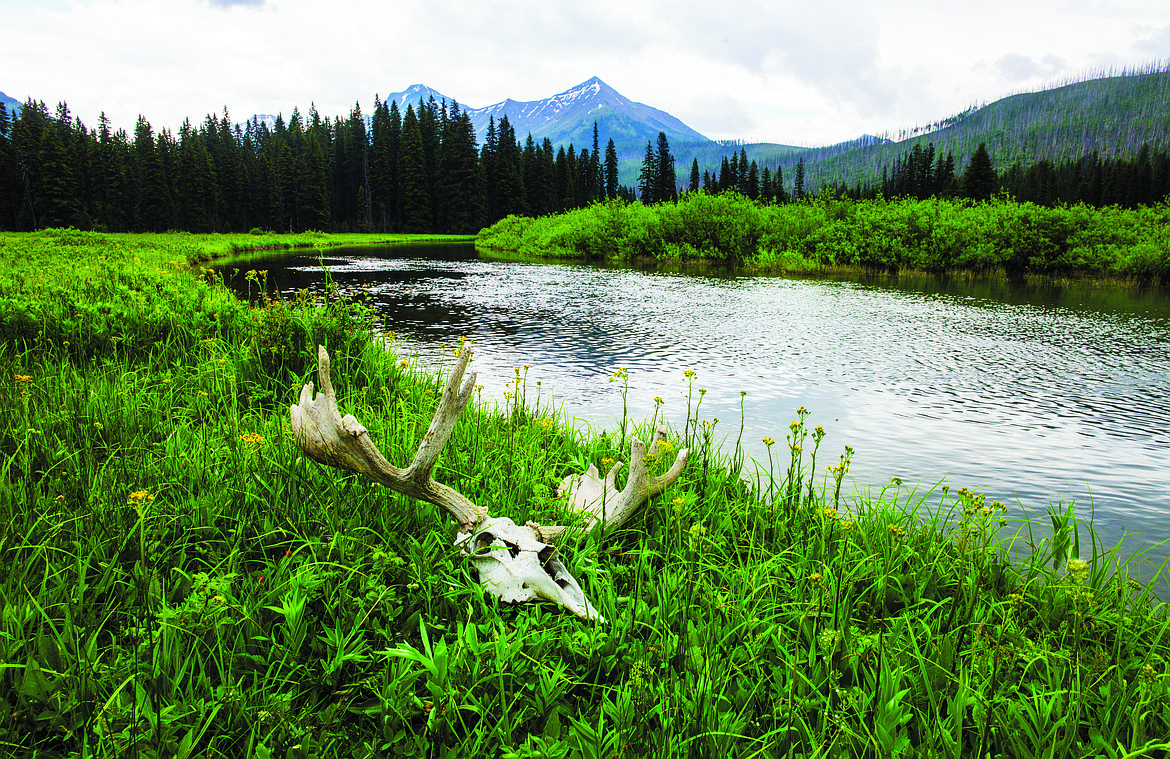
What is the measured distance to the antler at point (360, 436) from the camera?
269 centimetres

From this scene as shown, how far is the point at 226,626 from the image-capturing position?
7.58ft

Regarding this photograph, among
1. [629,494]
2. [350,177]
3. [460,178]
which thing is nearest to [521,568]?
[629,494]

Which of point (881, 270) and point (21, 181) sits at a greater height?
point (21, 181)

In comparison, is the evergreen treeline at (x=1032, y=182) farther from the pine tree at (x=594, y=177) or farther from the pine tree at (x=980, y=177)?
the pine tree at (x=594, y=177)

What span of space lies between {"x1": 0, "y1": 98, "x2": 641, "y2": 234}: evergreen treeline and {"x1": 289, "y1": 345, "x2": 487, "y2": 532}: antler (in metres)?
83.6

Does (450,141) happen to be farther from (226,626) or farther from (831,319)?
(226,626)

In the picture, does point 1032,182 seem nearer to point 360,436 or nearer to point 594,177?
point 594,177

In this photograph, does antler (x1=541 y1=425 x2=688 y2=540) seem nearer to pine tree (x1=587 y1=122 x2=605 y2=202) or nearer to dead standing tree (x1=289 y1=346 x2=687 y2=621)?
dead standing tree (x1=289 y1=346 x2=687 y2=621)

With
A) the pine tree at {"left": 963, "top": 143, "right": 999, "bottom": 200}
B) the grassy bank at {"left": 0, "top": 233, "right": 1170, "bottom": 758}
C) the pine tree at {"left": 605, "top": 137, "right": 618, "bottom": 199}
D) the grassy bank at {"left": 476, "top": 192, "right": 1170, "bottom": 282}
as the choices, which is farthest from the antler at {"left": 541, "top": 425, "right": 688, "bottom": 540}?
the pine tree at {"left": 605, "top": 137, "right": 618, "bottom": 199}

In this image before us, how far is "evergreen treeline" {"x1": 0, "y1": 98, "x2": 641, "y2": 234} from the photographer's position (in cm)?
6788

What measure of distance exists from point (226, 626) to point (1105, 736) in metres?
3.37

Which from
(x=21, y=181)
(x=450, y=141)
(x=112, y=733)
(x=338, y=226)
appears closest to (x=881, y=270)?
(x=112, y=733)

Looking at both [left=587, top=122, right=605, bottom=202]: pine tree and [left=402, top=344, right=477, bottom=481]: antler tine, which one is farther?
[left=587, top=122, right=605, bottom=202]: pine tree

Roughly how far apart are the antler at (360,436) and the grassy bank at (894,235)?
112 feet
